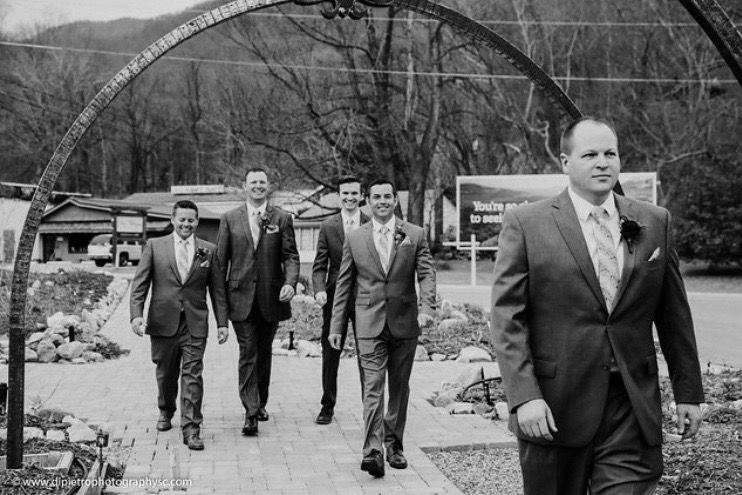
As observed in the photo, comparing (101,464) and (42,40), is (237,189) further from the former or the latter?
(101,464)

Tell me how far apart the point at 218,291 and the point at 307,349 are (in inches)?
232

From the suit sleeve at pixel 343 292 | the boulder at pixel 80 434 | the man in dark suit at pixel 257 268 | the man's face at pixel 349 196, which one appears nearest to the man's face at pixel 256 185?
the man in dark suit at pixel 257 268

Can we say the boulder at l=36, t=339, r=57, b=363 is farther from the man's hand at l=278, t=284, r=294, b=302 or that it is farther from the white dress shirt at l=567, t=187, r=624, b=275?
the white dress shirt at l=567, t=187, r=624, b=275

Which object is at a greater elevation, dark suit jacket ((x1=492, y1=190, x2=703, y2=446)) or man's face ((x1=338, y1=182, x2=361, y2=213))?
man's face ((x1=338, y1=182, x2=361, y2=213))

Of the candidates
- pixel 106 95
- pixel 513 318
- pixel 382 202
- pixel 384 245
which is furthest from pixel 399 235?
pixel 513 318

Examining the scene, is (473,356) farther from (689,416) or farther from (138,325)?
(689,416)

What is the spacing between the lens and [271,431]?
320 inches

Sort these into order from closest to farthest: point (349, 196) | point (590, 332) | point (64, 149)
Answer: point (590, 332)
point (64, 149)
point (349, 196)

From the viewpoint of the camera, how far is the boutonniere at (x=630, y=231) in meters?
3.79

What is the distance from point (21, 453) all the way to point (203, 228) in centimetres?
6140

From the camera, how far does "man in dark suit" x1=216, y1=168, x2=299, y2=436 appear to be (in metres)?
8.23

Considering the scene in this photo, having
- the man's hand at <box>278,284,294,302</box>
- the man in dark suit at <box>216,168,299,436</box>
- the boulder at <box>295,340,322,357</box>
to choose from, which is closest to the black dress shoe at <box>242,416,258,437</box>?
the man in dark suit at <box>216,168,299,436</box>

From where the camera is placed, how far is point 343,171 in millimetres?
36156

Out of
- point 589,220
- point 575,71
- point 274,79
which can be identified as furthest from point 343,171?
point 589,220
